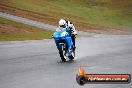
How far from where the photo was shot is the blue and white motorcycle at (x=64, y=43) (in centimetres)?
1803

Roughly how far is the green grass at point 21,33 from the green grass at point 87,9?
11.9 m

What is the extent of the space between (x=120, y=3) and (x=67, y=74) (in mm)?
56934

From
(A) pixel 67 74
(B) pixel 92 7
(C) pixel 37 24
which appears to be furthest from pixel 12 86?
(B) pixel 92 7

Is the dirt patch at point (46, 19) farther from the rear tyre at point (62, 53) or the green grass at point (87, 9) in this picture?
the rear tyre at point (62, 53)

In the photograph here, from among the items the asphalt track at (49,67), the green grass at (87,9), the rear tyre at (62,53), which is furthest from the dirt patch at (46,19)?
the rear tyre at (62,53)

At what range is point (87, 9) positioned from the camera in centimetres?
6500

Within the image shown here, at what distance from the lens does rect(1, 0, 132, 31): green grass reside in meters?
54.7

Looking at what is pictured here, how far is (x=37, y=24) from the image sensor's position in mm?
44531

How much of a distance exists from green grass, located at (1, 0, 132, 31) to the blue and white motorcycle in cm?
3351

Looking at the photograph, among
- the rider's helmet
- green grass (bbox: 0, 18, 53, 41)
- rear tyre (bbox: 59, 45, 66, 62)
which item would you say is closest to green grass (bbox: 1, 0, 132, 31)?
green grass (bbox: 0, 18, 53, 41)

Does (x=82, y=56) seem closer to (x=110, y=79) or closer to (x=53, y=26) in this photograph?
(x=110, y=79)

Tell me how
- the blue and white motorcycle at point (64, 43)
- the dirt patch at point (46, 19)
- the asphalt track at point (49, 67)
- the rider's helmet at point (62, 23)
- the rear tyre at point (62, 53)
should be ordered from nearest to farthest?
1. the asphalt track at point (49, 67)
2. the rear tyre at point (62, 53)
3. the blue and white motorcycle at point (64, 43)
4. the rider's helmet at point (62, 23)
5. the dirt patch at point (46, 19)

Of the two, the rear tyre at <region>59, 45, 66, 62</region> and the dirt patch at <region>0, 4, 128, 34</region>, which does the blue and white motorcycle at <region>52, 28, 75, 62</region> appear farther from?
the dirt patch at <region>0, 4, 128, 34</region>

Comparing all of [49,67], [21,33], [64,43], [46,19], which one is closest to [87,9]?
[46,19]
